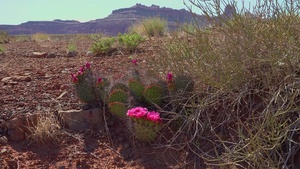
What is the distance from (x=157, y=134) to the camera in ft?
9.61

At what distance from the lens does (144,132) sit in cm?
277

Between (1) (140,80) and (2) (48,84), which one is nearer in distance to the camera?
(1) (140,80)

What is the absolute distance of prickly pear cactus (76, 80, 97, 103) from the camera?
3.37 meters

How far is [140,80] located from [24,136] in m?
1.40

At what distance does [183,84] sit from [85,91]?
3.77 feet

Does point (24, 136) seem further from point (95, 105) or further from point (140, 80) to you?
A: point (140, 80)

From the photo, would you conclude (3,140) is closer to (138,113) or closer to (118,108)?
(118,108)

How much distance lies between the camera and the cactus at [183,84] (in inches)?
117

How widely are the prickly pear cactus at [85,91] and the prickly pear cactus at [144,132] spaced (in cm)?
82

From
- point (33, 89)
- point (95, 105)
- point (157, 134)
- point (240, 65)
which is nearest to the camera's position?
point (240, 65)

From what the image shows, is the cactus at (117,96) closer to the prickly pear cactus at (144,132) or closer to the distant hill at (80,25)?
the prickly pear cactus at (144,132)

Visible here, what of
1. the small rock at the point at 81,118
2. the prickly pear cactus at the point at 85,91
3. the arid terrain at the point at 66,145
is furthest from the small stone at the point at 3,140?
the prickly pear cactus at the point at 85,91

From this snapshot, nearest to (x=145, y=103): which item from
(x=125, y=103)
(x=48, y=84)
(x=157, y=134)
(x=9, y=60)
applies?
(x=125, y=103)

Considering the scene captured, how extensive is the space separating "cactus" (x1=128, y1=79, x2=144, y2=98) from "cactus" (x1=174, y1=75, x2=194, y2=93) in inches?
15.8
